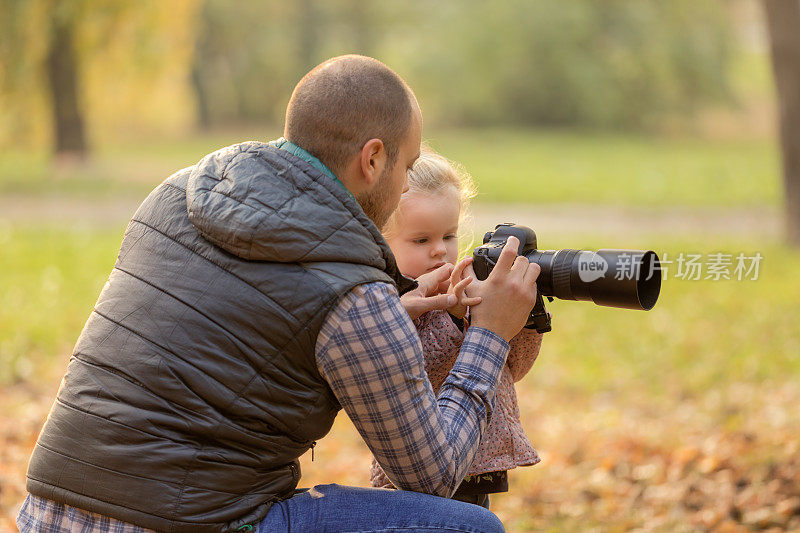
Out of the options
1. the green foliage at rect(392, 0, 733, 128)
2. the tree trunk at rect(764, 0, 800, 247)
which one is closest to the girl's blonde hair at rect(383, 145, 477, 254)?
Result: the tree trunk at rect(764, 0, 800, 247)

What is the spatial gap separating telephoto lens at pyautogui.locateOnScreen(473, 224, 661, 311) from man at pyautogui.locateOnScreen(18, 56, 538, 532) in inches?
14.1

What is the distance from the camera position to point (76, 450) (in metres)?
1.80

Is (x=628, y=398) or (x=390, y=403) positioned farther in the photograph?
(x=628, y=398)

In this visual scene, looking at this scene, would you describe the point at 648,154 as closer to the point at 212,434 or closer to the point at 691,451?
the point at 691,451

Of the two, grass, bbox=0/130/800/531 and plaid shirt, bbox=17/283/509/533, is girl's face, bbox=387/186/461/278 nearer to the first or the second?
plaid shirt, bbox=17/283/509/533

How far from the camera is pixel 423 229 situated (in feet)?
7.66

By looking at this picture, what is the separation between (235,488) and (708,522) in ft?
8.59

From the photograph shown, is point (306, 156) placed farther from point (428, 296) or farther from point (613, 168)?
point (613, 168)

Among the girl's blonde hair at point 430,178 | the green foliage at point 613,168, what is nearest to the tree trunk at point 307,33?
the green foliage at point 613,168

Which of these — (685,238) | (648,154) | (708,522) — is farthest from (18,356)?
(648,154)

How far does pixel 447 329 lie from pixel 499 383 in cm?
19

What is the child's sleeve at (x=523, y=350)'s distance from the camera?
2290 millimetres

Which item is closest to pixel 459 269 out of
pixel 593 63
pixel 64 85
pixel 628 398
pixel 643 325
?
pixel 628 398

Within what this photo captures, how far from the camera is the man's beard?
192 centimetres
